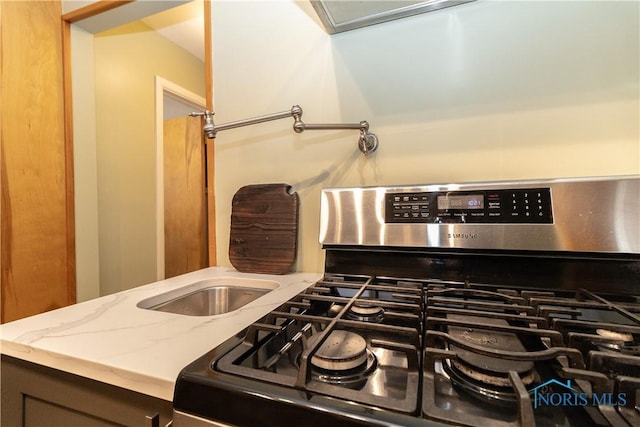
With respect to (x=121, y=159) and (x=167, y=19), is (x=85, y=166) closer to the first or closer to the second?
(x=121, y=159)

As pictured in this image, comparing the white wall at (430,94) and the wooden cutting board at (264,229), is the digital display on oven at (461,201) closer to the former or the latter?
the white wall at (430,94)

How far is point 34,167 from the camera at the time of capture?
123cm

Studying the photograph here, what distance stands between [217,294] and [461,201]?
758mm

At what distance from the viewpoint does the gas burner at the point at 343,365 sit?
37cm

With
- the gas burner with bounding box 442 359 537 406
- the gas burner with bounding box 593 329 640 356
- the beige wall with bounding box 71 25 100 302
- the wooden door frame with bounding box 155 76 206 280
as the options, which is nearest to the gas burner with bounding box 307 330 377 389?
the gas burner with bounding box 442 359 537 406

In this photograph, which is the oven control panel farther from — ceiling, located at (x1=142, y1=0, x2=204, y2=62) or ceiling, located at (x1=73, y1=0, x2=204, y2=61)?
ceiling, located at (x1=142, y1=0, x2=204, y2=62)

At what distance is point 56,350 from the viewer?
447mm

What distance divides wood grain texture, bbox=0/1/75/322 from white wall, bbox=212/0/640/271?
2.66 feet

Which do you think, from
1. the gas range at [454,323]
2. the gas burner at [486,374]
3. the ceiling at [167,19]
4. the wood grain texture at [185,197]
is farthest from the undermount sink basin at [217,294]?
the wood grain texture at [185,197]

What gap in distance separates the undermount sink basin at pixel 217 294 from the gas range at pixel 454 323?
0.24 meters

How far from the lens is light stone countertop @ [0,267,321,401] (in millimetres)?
400

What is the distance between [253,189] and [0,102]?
1.06 metres

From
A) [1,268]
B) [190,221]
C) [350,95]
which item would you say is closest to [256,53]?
[350,95]

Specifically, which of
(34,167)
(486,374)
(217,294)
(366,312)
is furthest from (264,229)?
(34,167)
